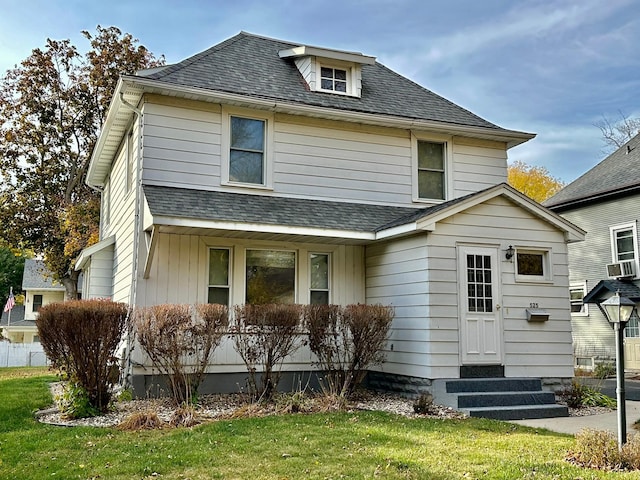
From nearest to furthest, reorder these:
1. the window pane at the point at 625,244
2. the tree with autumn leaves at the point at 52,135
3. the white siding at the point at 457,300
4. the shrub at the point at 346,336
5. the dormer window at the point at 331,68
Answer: the shrub at the point at 346,336 < the white siding at the point at 457,300 < the dormer window at the point at 331,68 < the window pane at the point at 625,244 < the tree with autumn leaves at the point at 52,135

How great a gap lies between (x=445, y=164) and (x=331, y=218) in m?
3.17

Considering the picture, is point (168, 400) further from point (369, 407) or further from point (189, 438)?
point (369, 407)

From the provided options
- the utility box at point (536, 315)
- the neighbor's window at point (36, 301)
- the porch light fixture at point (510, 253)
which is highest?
the porch light fixture at point (510, 253)

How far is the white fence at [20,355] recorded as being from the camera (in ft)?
60.5

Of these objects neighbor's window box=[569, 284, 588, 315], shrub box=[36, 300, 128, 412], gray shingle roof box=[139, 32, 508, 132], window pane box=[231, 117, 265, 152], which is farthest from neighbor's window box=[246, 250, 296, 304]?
neighbor's window box=[569, 284, 588, 315]

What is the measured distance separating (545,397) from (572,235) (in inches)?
112

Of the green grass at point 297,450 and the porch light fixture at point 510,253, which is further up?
the porch light fixture at point 510,253

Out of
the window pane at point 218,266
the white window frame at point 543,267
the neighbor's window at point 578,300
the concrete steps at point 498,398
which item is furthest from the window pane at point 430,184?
the neighbor's window at point 578,300

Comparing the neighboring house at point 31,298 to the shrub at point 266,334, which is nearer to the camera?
the shrub at point 266,334

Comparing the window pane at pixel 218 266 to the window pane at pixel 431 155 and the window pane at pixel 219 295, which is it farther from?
the window pane at pixel 431 155

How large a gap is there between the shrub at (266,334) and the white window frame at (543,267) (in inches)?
148

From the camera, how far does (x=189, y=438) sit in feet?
20.0

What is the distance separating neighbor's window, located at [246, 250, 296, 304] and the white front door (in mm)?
2982

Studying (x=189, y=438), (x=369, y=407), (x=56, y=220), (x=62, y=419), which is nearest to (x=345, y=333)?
(x=369, y=407)
